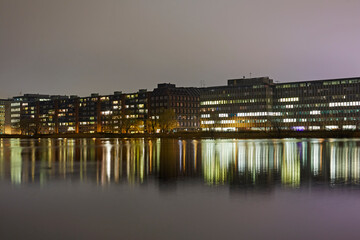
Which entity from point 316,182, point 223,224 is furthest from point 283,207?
point 316,182

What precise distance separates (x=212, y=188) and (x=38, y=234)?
1122 cm

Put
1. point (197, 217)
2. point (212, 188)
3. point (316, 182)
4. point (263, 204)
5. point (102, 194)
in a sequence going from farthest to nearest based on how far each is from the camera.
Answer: point (316, 182), point (212, 188), point (102, 194), point (263, 204), point (197, 217)

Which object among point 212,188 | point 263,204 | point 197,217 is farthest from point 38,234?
point 212,188

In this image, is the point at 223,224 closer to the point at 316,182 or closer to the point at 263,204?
the point at 263,204

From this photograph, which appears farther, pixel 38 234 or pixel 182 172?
pixel 182 172

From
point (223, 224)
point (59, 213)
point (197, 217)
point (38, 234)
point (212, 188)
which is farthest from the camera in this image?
point (212, 188)

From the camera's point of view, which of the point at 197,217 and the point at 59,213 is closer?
the point at 197,217

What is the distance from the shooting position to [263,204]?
18812 millimetres

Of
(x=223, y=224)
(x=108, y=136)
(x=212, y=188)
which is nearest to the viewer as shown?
(x=223, y=224)

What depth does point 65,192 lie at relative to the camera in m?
23.0

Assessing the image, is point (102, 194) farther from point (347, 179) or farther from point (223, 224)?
point (347, 179)

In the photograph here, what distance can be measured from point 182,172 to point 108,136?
161m

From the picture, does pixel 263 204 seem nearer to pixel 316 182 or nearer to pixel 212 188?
pixel 212 188

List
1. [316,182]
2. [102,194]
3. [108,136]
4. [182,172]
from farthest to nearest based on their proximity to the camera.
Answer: [108,136] < [182,172] < [316,182] < [102,194]
